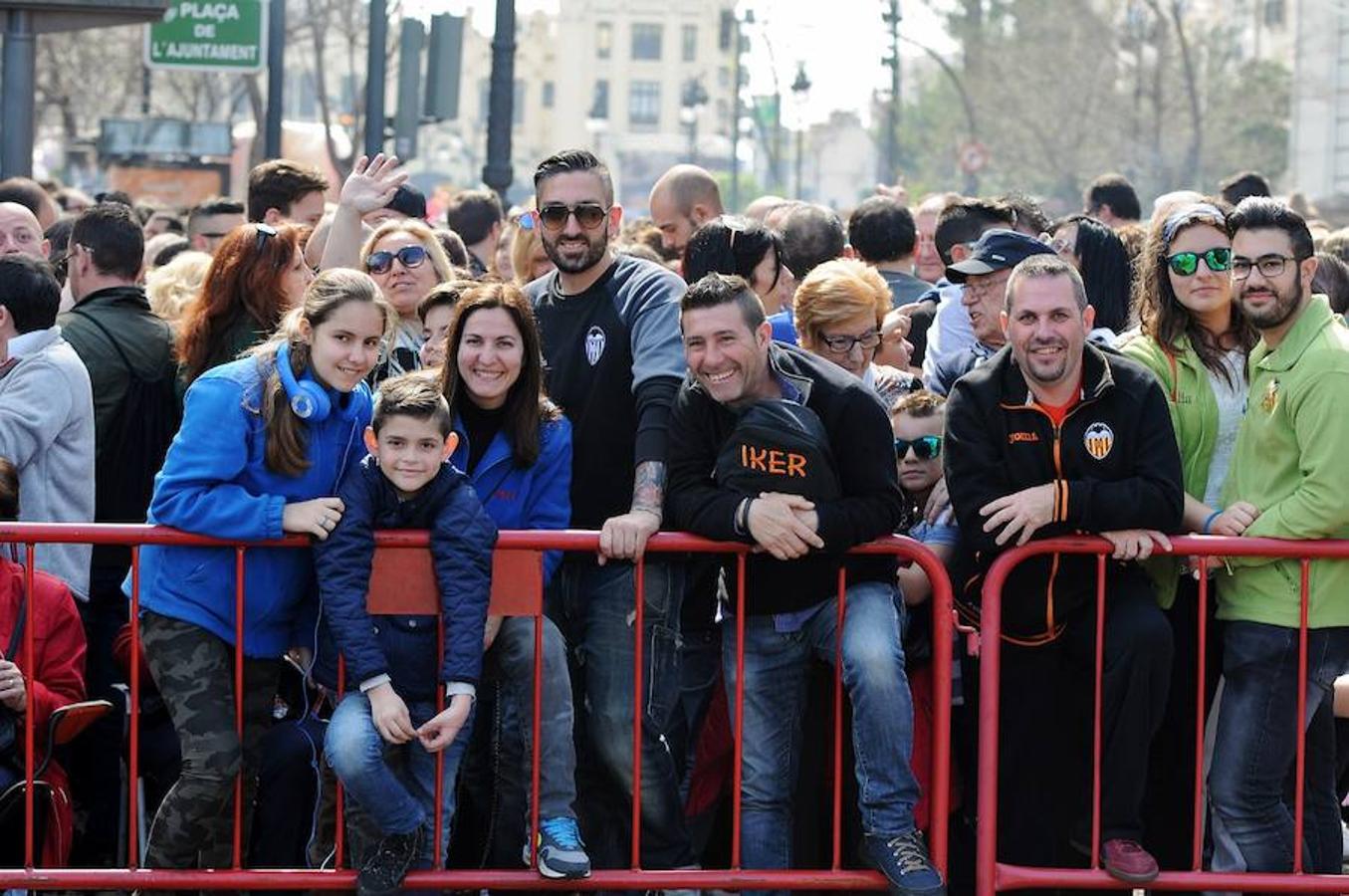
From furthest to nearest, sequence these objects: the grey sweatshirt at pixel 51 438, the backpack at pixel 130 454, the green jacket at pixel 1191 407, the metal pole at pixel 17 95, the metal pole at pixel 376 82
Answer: the metal pole at pixel 376 82 → the metal pole at pixel 17 95 → the backpack at pixel 130 454 → the grey sweatshirt at pixel 51 438 → the green jacket at pixel 1191 407

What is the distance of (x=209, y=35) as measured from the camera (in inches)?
710

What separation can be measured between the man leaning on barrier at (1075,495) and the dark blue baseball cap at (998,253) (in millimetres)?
983

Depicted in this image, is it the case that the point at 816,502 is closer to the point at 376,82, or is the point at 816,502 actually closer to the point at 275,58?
the point at 376,82

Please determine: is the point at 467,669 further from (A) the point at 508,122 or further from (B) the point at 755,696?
(A) the point at 508,122

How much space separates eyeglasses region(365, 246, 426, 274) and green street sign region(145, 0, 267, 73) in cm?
1071

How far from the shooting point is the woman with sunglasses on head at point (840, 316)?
7.05 metres

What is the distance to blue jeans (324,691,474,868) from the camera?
597 centimetres

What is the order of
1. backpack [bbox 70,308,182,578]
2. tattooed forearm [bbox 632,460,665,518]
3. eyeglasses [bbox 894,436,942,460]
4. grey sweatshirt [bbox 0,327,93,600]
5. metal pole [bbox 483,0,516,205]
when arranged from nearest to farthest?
tattooed forearm [bbox 632,460,665,518], grey sweatshirt [bbox 0,327,93,600], eyeglasses [bbox 894,436,942,460], backpack [bbox 70,308,182,578], metal pole [bbox 483,0,516,205]

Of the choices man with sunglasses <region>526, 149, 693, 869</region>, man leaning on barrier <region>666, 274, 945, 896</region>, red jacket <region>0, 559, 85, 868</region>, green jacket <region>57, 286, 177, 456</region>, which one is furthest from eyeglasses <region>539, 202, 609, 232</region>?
red jacket <region>0, 559, 85, 868</region>

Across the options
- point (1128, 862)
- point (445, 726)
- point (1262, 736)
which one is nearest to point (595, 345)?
point (445, 726)

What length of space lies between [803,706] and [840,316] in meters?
1.30

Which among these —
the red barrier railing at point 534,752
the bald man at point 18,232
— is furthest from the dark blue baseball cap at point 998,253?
the bald man at point 18,232

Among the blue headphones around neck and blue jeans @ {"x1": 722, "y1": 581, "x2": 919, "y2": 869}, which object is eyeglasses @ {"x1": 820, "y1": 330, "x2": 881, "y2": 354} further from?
the blue headphones around neck

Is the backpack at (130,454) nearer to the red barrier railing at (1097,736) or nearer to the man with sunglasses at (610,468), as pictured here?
the man with sunglasses at (610,468)
